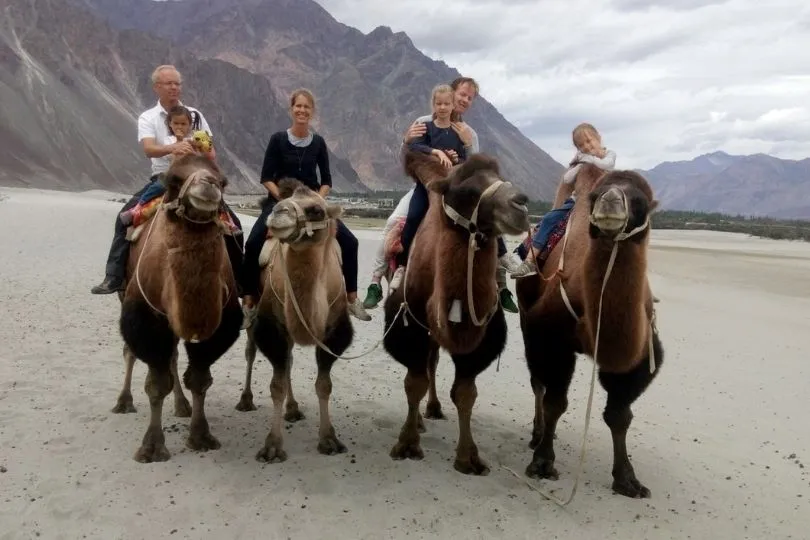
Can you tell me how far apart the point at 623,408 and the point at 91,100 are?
102m

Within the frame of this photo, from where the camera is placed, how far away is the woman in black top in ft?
21.0

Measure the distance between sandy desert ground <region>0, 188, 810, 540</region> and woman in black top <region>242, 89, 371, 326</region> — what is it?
1.44 m

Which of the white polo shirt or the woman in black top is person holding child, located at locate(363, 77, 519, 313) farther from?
the white polo shirt

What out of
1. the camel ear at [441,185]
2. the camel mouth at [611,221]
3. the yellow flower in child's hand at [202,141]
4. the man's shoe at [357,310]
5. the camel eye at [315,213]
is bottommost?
the man's shoe at [357,310]

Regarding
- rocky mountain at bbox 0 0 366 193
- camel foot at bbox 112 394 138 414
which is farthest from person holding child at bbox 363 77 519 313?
rocky mountain at bbox 0 0 366 193

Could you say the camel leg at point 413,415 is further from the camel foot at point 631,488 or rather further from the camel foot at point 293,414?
the camel foot at point 631,488

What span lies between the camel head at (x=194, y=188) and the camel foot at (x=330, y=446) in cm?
234

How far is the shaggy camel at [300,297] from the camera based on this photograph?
513 cm

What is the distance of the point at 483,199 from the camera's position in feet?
16.1

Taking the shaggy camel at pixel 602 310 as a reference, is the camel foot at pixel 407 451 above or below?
below

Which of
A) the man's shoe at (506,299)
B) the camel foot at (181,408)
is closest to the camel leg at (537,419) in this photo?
the man's shoe at (506,299)

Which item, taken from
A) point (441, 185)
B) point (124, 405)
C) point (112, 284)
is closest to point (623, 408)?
point (441, 185)

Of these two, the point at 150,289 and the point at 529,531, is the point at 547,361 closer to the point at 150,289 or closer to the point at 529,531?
the point at 529,531

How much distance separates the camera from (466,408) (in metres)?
5.88
